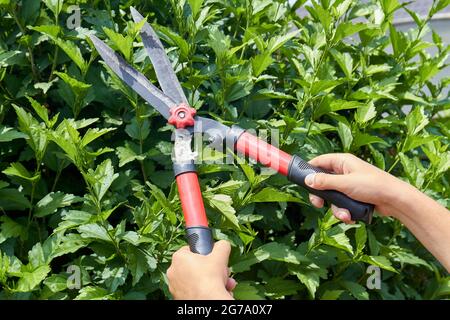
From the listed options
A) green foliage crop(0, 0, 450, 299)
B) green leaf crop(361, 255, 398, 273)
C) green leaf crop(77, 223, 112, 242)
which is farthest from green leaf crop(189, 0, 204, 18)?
green leaf crop(361, 255, 398, 273)

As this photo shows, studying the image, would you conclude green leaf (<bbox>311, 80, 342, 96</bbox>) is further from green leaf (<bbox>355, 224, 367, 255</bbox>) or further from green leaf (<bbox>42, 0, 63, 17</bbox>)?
green leaf (<bbox>42, 0, 63, 17</bbox>)

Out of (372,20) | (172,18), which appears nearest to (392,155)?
(372,20)

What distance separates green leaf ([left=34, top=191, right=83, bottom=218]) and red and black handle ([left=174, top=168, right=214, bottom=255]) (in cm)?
41

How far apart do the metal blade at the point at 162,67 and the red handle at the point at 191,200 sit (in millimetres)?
275

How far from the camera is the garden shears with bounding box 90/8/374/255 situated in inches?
56.3

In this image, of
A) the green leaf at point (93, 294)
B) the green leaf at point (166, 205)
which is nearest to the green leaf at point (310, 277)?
A: the green leaf at point (166, 205)

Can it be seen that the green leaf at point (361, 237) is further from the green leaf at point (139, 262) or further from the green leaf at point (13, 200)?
the green leaf at point (13, 200)

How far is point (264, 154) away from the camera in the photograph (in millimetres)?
1540

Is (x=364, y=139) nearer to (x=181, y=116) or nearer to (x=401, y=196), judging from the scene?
(x=401, y=196)

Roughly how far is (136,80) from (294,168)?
516 millimetres

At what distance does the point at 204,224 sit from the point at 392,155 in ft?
3.96

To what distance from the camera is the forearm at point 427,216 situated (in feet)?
4.83

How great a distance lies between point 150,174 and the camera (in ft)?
6.20

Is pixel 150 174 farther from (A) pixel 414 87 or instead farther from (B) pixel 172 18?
(A) pixel 414 87
